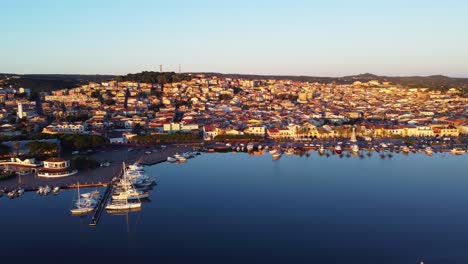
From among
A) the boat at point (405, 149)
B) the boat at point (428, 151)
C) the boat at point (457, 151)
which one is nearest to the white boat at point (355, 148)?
the boat at point (405, 149)

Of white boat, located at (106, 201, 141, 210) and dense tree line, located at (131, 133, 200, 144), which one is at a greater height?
dense tree line, located at (131, 133, 200, 144)

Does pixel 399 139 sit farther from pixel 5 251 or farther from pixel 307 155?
pixel 5 251

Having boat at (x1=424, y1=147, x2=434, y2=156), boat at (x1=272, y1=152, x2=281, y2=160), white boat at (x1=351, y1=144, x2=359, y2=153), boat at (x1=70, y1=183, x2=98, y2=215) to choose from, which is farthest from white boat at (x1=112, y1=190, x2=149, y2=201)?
boat at (x1=424, y1=147, x2=434, y2=156)

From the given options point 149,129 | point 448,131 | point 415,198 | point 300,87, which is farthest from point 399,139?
point 300,87

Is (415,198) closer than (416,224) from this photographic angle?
No

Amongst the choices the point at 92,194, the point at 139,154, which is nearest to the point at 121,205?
the point at 92,194

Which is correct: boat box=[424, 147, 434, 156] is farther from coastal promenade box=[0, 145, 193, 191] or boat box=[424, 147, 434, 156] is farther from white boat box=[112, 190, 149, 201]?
white boat box=[112, 190, 149, 201]

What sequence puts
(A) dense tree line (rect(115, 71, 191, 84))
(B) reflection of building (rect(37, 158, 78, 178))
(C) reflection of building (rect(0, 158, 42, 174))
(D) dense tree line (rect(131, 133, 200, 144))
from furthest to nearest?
(A) dense tree line (rect(115, 71, 191, 84)) → (D) dense tree line (rect(131, 133, 200, 144)) → (C) reflection of building (rect(0, 158, 42, 174)) → (B) reflection of building (rect(37, 158, 78, 178))

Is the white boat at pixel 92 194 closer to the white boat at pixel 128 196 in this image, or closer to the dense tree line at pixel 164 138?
the white boat at pixel 128 196
